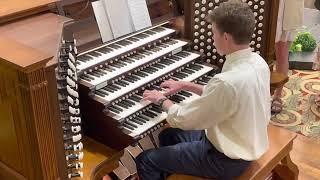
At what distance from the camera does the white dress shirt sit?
2086mm

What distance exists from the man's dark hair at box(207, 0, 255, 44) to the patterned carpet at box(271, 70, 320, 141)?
172 centimetres

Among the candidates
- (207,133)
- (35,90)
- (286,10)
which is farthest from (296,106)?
(35,90)

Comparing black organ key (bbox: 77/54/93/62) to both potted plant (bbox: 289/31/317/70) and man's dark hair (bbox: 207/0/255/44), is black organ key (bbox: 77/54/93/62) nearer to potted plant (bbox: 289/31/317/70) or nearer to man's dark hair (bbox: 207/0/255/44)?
man's dark hair (bbox: 207/0/255/44)

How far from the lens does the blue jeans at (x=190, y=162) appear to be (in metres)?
2.26

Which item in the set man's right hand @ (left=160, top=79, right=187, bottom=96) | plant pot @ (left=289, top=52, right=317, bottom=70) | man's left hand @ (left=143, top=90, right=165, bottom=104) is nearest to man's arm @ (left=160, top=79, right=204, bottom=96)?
man's right hand @ (left=160, top=79, right=187, bottom=96)

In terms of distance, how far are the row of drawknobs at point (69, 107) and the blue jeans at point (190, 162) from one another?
37 centimetres

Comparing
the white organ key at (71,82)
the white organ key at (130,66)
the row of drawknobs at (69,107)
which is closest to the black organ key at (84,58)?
the white organ key at (130,66)

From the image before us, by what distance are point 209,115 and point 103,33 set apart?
2.58ft

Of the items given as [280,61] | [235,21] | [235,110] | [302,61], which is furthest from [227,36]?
[302,61]

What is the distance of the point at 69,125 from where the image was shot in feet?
7.02

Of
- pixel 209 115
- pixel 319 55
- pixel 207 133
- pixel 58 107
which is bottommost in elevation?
pixel 319 55

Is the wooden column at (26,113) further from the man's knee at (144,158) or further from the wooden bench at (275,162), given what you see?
the wooden bench at (275,162)

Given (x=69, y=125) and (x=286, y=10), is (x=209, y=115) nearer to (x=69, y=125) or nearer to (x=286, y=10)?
(x=69, y=125)

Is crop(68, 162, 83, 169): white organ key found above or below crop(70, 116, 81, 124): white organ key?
below
